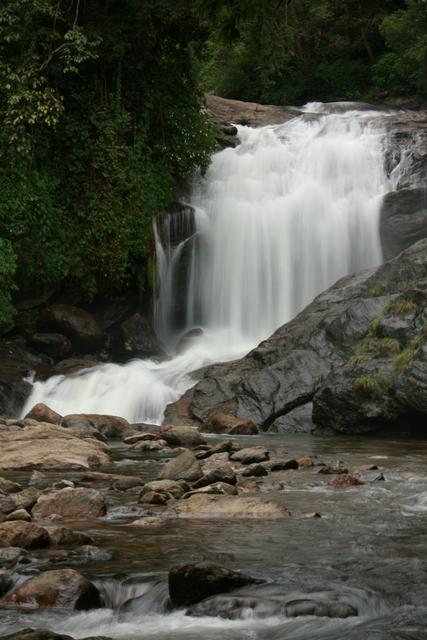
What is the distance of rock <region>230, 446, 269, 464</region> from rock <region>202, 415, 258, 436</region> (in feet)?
12.9

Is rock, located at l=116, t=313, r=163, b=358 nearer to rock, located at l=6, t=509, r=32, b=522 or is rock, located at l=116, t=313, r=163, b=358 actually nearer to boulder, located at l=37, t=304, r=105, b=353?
boulder, located at l=37, t=304, r=105, b=353

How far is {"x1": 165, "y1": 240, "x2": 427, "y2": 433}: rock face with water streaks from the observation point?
15.1m

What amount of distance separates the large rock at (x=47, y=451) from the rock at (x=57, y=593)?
18.7ft

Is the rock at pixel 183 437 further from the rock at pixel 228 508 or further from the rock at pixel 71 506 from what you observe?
the rock at pixel 71 506

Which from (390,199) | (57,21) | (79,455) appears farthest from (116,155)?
(79,455)

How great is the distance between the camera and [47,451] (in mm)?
11445

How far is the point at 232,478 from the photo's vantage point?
9.42m

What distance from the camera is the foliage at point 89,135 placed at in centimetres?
1947

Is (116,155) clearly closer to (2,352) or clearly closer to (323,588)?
(2,352)

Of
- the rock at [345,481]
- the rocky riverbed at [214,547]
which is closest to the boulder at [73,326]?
the rocky riverbed at [214,547]

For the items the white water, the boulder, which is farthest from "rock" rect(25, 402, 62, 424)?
the boulder

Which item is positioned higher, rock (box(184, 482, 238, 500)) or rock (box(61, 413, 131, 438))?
rock (box(61, 413, 131, 438))

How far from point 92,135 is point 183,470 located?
14132 mm

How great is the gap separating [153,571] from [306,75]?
3545 cm
